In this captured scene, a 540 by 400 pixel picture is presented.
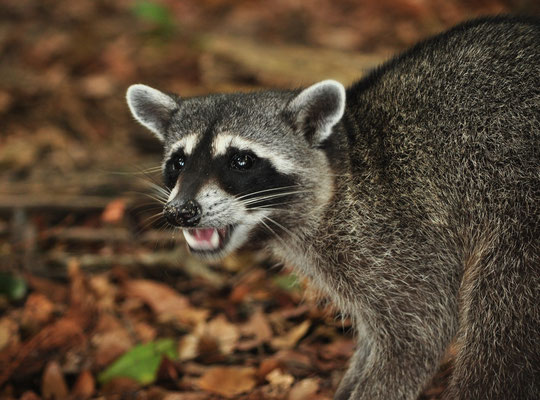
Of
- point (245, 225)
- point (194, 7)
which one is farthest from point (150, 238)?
point (194, 7)

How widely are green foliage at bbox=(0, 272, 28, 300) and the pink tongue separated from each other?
2490 millimetres

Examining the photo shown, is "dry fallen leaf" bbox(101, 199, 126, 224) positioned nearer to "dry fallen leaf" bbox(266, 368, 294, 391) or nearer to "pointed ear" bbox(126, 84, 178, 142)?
"pointed ear" bbox(126, 84, 178, 142)

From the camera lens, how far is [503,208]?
393cm

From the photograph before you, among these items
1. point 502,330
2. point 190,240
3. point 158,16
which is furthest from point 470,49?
point 158,16

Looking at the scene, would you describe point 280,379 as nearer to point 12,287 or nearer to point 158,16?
point 12,287

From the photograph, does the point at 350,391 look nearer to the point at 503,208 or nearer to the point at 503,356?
the point at 503,356

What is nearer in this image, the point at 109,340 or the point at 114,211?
the point at 109,340

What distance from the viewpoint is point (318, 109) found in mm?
4352

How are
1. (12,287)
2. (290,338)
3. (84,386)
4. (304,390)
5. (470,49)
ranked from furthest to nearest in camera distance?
(12,287)
(290,338)
(84,386)
(304,390)
(470,49)

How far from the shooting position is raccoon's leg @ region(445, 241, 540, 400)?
369 cm

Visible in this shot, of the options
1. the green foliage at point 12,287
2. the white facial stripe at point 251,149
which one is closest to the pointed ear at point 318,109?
the white facial stripe at point 251,149

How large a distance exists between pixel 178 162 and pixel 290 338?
1.84m

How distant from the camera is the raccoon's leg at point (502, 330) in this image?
12.1 ft

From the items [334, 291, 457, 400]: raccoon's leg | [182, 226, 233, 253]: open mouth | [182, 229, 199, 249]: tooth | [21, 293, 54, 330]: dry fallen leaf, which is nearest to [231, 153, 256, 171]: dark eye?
[182, 226, 233, 253]: open mouth
